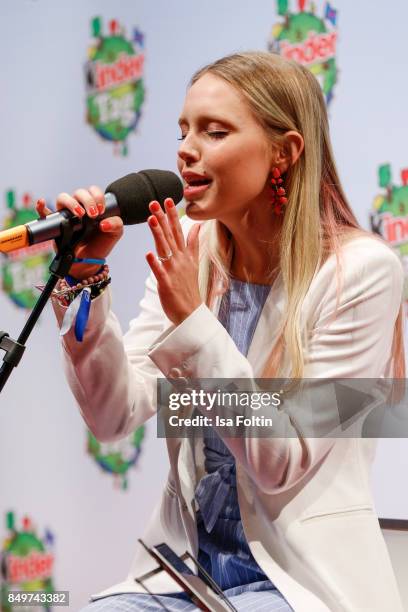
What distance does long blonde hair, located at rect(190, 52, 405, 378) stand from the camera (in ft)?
3.90

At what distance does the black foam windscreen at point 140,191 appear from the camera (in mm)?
997

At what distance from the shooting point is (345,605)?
1.07 metres

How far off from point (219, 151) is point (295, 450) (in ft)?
1.35

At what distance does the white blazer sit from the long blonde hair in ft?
0.07

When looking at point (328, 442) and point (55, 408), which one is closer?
point (328, 442)

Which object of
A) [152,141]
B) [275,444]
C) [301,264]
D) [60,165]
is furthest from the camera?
[60,165]

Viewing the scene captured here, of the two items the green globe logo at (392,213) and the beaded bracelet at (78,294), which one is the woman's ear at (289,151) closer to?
the beaded bracelet at (78,294)

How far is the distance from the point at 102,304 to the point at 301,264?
10.8 inches

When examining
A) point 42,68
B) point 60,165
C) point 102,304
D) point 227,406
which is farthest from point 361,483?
point 42,68

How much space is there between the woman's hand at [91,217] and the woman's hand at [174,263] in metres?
0.05

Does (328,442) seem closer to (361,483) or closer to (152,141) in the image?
(361,483)

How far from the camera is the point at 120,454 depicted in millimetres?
2156

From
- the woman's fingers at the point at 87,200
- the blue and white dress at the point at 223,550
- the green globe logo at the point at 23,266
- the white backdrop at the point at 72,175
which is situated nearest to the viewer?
the woman's fingers at the point at 87,200

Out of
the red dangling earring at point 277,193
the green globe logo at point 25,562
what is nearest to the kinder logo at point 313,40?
the red dangling earring at point 277,193
